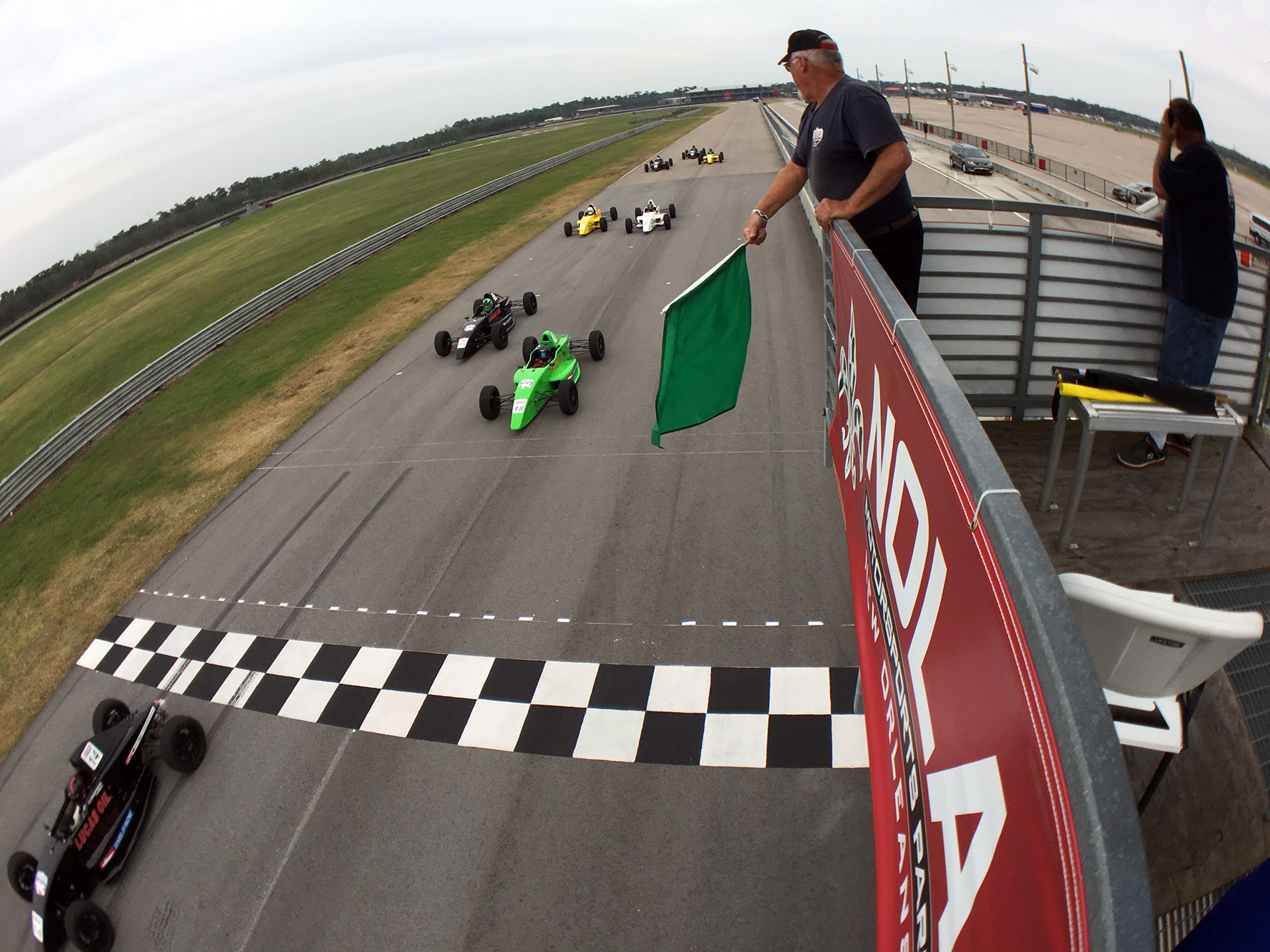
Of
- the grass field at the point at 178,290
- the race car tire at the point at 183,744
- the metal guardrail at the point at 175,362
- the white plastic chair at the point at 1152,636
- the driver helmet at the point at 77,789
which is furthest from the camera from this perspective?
the grass field at the point at 178,290

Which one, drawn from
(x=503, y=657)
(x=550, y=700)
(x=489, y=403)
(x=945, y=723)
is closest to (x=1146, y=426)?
(x=945, y=723)

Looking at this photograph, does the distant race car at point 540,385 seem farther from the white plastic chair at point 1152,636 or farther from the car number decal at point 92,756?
the white plastic chair at point 1152,636

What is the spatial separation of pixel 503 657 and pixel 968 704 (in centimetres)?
524

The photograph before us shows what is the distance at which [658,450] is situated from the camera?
8727 millimetres

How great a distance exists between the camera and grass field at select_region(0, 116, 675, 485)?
2016cm

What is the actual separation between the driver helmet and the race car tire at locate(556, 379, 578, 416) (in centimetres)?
655

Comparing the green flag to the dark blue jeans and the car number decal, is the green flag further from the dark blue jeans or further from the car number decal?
the car number decal

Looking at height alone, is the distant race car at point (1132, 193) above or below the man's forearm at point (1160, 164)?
below

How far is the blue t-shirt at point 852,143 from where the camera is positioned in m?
2.97

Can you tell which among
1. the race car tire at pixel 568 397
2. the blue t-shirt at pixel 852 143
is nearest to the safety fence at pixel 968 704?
the blue t-shirt at pixel 852 143

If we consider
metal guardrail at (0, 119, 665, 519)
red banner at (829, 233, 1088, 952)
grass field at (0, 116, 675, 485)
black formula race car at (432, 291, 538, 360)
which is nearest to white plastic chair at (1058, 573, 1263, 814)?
red banner at (829, 233, 1088, 952)

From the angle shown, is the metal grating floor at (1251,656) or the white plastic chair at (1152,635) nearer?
the white plastic chair at (1152,635)

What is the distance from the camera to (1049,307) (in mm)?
4988

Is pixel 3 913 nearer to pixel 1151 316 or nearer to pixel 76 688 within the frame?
pixel 76 688
